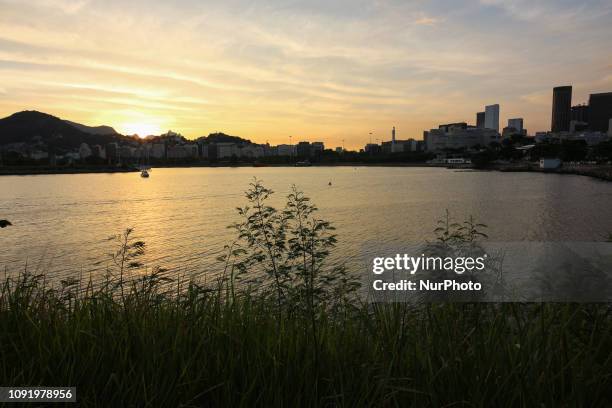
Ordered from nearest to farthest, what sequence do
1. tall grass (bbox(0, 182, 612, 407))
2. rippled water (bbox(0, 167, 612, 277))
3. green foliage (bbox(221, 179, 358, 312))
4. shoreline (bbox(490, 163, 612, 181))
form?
tall grass (bbox(0, 182, 612, 407)), green foliage (bbox(221, 179, 358, 312)), rippled water (bbox(0, 167, 612, 277)), shoreline (bbox(490, 163, 612, 181))

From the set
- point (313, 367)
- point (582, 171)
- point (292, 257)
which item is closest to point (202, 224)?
point (292, 257)

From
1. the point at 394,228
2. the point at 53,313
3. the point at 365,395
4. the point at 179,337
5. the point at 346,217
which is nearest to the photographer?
the point at 365,395

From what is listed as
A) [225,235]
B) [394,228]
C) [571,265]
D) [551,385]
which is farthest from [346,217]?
[551,385]

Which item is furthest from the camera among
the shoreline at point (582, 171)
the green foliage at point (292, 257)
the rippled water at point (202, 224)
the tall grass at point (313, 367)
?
the shoreline at point (582, 171)

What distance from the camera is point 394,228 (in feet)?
138

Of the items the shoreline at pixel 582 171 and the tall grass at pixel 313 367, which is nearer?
the tall grass at pixel 313 367

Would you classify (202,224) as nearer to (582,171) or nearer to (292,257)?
(292,257)

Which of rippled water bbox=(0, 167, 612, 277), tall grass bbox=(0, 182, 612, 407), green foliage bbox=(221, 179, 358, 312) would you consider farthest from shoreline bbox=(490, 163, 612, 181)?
tall grass bbox=(0, 182, 612, 407)

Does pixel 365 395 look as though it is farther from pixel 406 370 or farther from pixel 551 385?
pixel 551 385

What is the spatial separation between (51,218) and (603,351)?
62.1 m

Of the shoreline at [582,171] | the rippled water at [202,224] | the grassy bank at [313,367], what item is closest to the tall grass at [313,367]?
the grassy bank at [313,367]

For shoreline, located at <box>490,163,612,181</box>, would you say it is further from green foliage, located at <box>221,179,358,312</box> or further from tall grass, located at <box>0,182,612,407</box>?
tall grass, located at <box>0,182,612,407</box>

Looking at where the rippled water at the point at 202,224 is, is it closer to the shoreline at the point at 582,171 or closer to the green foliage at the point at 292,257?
the green foliage at the point at 292,257

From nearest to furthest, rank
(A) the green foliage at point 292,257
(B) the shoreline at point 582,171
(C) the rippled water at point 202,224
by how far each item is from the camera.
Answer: (A) the green foliage at point 292,257, (C) the rippled water at point 202,224, (B) the shoreline at point 582,171
